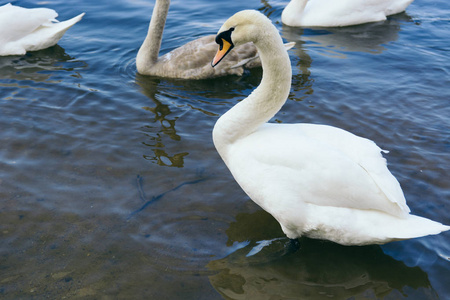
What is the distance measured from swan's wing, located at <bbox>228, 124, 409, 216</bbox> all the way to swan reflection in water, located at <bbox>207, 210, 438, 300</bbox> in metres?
0.59

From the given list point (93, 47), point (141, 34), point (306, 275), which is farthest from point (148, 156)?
point (141, 34)

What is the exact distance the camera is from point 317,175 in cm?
415

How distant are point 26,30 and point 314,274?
7445 millimetres

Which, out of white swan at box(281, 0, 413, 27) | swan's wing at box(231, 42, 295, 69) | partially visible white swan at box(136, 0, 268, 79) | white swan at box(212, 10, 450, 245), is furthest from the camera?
white swan at box(281, 0, 413, 27)

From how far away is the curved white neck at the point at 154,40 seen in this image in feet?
27.7

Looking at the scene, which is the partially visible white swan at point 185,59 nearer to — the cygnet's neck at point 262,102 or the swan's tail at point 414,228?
the cygnet's neck at point 262,102

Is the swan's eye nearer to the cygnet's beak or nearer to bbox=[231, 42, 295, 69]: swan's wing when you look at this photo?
the cygnet's beak

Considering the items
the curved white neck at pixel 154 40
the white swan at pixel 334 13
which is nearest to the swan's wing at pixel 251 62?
the curved white neck at pixel 154 40

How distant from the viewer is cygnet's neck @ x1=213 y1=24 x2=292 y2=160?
446 cm

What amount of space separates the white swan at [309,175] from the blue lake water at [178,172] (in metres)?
0.52

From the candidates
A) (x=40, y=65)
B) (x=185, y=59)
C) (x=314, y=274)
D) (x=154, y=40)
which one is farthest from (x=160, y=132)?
(x=40, y=65)

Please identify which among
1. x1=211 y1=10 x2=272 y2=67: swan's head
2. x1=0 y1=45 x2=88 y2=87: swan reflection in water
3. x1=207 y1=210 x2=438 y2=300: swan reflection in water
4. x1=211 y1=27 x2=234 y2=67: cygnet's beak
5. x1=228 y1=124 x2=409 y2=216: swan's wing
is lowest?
x1=207 y1=210 x2=438 y2=300: swan reflection in water

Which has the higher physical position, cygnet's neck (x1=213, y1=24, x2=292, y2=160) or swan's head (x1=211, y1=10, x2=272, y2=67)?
swan's head (x1=211, y1=10, x2=272, y2=67)

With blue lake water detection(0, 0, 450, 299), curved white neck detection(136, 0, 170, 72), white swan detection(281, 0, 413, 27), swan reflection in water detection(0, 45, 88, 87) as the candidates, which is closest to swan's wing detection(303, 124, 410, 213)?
blue lake water detection(0, 0, 450, 299)
